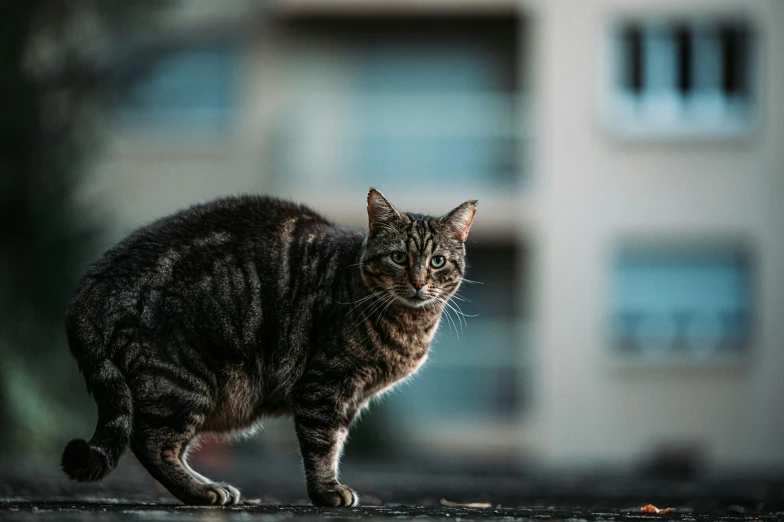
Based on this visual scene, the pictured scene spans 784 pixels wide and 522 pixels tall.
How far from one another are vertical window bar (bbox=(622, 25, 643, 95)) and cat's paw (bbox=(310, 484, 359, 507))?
600 inches

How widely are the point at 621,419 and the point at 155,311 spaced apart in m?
15.1

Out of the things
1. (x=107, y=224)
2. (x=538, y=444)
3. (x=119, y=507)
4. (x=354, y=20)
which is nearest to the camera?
(x=119, y=507)

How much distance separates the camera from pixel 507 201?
19641mm

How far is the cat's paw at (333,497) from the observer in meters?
5.59

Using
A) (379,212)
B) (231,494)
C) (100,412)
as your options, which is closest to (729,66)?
(379,212)

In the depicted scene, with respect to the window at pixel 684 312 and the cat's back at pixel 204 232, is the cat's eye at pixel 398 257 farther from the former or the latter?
the window at pixel 684 312

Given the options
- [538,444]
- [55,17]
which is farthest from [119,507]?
[538,444]

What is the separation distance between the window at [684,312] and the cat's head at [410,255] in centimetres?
1408

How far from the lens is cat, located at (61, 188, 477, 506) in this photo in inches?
210

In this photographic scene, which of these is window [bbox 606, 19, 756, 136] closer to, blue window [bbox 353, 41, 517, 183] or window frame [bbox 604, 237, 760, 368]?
window frame [bbox 604, 237, 760, 368]

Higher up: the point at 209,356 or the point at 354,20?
the point at 354,20

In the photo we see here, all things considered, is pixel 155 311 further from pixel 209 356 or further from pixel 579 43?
pixel 579 43

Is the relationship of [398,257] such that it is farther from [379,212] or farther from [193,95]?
[193,95]

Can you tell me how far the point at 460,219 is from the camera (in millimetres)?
6098
